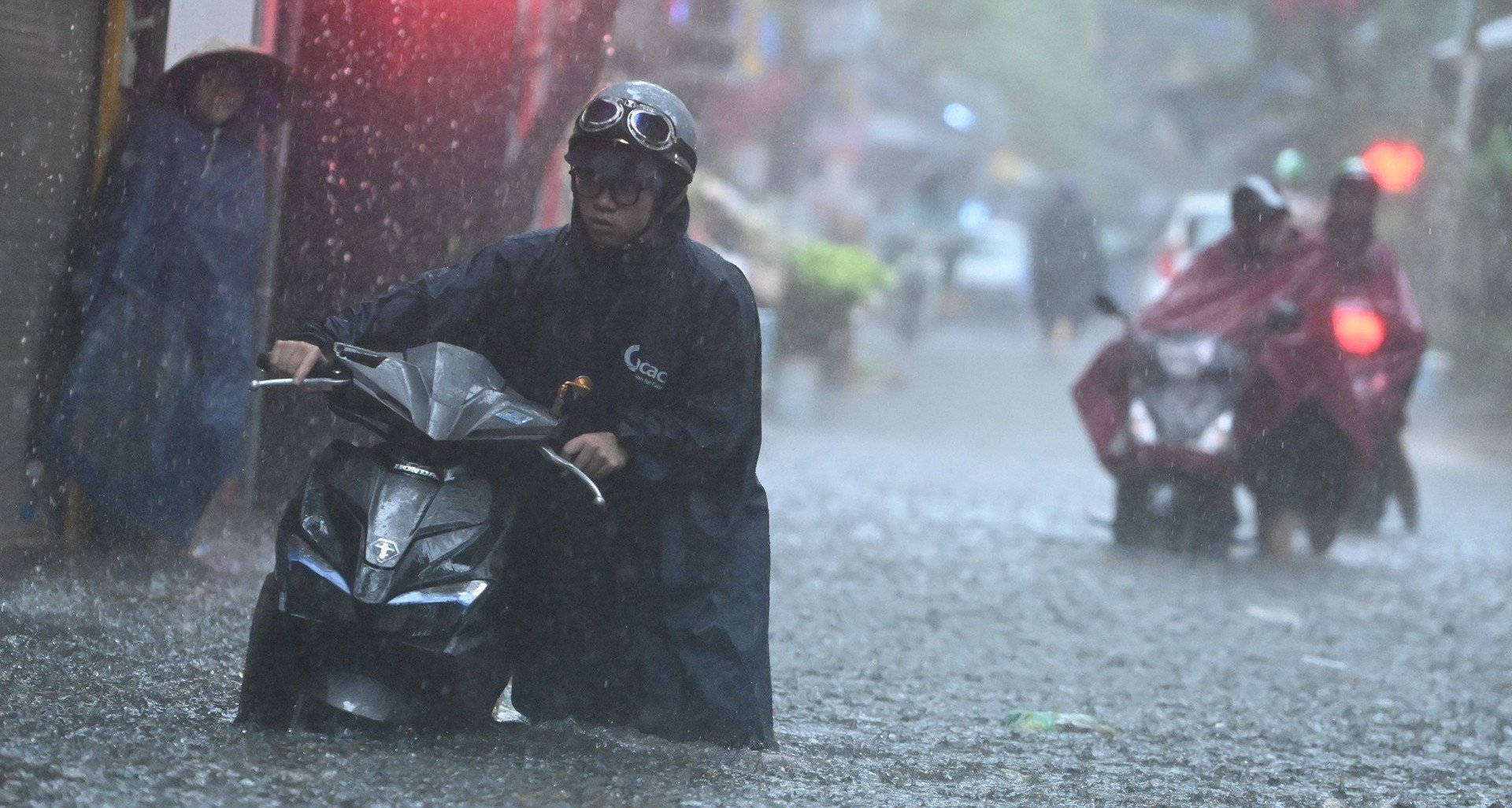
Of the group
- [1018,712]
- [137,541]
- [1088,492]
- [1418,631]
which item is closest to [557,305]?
[1018,712]

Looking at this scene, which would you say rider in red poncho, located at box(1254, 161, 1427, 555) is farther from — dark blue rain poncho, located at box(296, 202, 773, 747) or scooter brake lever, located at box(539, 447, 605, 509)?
scooter brake lever, located at box(539, 447, 605, 509)

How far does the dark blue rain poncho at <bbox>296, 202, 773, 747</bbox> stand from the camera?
4.26m

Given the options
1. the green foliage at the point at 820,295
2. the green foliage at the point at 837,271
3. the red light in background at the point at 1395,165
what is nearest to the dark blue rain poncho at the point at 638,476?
the red light in background at the point at 1395,165

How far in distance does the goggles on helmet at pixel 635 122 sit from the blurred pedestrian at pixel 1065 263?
18760 mm

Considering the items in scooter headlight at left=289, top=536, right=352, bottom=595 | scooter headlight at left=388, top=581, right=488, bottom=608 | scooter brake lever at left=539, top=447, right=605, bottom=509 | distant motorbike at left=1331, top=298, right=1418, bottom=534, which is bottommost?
scooter headlight at left=388, top=581, right=488, bottom=608

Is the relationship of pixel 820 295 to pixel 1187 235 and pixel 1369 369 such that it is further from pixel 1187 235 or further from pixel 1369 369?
pixel 1369 369

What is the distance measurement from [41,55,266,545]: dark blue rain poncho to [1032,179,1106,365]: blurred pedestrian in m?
17.1

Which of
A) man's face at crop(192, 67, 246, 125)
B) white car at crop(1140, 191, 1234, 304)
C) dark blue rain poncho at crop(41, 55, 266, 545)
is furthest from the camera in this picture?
white car at crop(1140, 191, 1234, 304)

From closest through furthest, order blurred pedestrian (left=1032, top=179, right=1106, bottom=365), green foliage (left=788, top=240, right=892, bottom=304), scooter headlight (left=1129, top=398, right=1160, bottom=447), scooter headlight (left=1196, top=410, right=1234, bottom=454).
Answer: scooter headlight (left=1196, top=410, right=1234, bottom=454) < scooter headlight (left=1129, top=398, right=1160, bottom=447) < green foliage (left=788, top=240, right=892, bottom=304) < blurred pedestrian (left=1032, top=179, right=1106, bottom=365)

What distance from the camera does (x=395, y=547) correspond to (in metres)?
3.87

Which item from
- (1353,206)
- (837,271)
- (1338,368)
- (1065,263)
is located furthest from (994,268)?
(1338,368)

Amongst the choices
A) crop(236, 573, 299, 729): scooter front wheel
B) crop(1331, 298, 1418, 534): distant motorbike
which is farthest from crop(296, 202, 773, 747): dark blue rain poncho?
crop(1331, 298, 1418, 534): distant motorbike

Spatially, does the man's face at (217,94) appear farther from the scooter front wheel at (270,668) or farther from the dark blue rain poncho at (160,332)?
the scooter front wheel at (270,668)

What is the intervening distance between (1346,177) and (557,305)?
6401 millimetres
